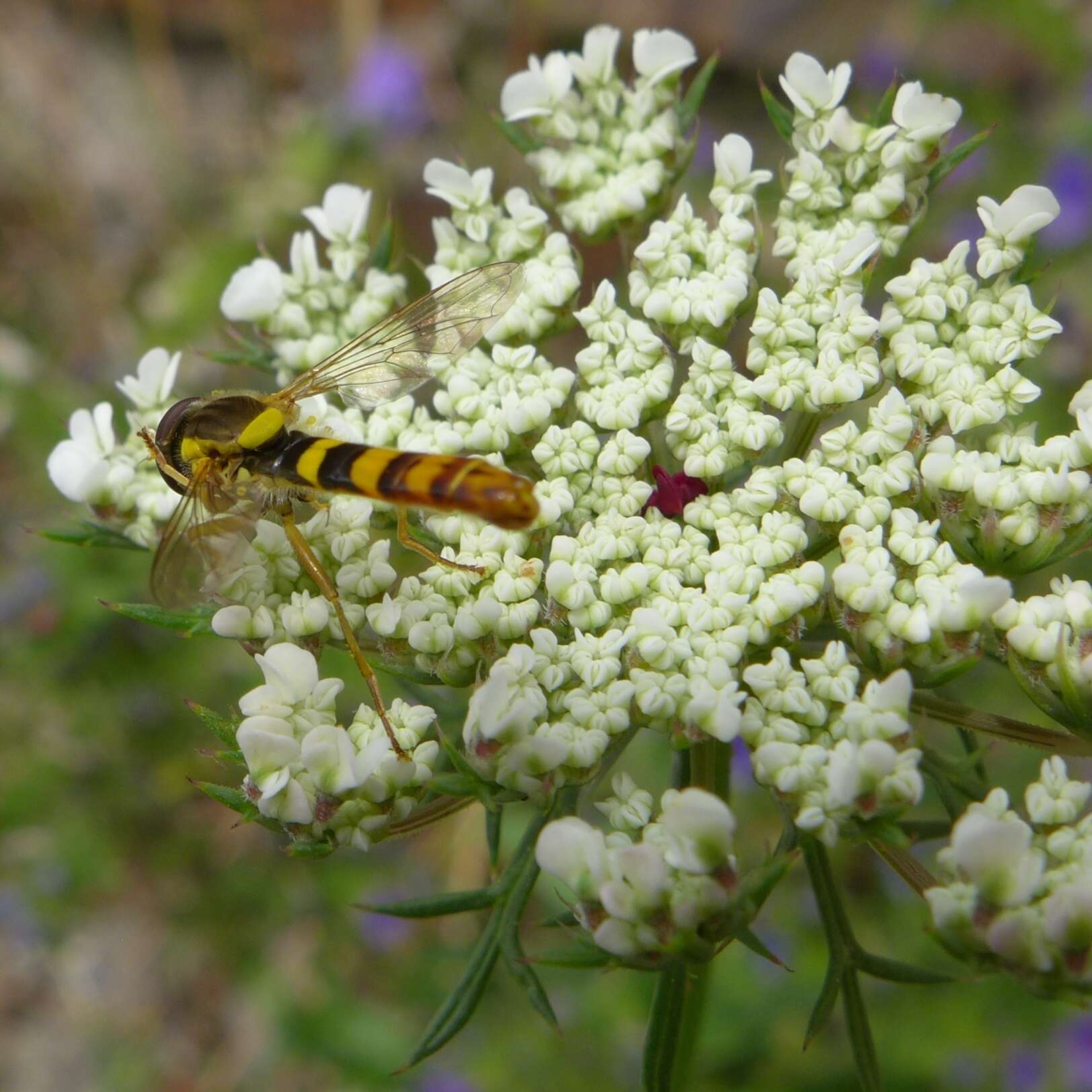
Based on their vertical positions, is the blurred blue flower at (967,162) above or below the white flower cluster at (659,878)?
above

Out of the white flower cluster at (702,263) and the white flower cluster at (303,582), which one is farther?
the white flower cluster at (702,263)

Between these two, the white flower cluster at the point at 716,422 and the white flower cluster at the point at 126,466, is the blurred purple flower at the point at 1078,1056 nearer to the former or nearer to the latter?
the white flower cluster at the point at 716,422

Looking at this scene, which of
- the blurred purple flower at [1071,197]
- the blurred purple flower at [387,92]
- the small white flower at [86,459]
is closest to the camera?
the small white flower at [86,459]

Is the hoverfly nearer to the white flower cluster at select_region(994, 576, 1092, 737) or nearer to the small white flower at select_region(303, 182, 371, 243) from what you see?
the small white flower at select_region(303, 182, 371, 243)

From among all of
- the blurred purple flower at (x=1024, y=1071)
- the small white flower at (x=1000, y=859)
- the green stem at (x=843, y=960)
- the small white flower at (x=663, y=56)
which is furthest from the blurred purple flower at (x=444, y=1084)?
the small white flower at (x=663, y=56)

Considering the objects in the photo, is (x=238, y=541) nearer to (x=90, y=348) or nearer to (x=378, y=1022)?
(x=378, y=1022)

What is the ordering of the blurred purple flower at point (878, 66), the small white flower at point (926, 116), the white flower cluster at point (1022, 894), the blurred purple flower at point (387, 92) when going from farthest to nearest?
the blurred purple flower at point (387, 92)
the blurred purple flower at point (878, 66)
the small white flower at point (926, 116)
the white flower cluster at point (1022, 894)

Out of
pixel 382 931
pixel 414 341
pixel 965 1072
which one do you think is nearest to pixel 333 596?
pixel 414 341
